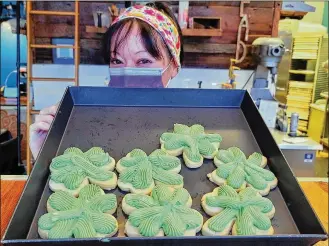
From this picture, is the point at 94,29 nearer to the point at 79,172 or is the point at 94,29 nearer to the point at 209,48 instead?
the point at 209,48

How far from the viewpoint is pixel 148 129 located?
0.99 meters

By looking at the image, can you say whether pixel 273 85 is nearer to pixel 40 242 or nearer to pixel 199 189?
pixel 199 189

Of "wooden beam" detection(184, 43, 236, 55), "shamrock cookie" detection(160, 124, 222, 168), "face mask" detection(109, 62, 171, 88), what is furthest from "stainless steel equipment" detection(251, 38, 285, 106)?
"shamrock cookie" detection(160, 124, 222, 168)

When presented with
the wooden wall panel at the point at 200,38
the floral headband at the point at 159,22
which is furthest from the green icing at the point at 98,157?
the wooden wall panel at the point at 200,38

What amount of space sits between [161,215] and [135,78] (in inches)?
25.4

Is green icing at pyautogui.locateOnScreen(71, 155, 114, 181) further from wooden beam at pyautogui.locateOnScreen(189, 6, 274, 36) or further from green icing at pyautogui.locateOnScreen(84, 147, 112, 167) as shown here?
wooden beam at pyautogui.locateOnScreen(189, 6, 274, 36)

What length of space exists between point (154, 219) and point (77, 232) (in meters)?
0.12

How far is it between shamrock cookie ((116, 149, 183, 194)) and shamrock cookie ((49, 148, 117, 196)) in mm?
27

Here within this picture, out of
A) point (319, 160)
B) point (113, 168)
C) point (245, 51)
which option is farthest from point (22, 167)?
point (319, 160)

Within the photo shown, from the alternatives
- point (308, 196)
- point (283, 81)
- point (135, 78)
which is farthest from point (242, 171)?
point (283, 81)

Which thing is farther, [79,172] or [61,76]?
[61,76]

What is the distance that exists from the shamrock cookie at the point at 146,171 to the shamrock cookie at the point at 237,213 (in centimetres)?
10

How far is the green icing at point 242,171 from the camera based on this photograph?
0.75m

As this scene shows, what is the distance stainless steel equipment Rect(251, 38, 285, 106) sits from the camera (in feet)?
9.63
